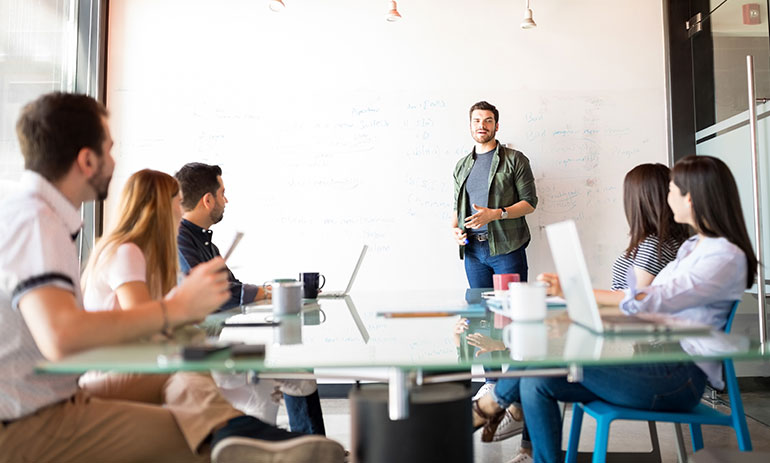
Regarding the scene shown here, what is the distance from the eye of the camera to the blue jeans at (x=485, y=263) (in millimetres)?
3686

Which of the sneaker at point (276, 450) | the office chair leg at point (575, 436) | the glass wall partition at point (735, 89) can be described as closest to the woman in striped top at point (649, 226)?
the office chair leg at point (575, 436)

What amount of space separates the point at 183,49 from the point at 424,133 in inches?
64.9

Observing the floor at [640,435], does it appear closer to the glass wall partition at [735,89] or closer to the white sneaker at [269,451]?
the glass wall partition at [735,89]

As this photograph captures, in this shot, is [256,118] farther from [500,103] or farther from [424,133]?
[500,103]

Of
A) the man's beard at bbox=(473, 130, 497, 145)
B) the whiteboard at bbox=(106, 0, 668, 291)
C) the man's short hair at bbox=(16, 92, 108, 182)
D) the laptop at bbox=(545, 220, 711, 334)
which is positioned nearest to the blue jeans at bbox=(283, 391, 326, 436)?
the laptop at bbox=(545, 220, 711, 334)

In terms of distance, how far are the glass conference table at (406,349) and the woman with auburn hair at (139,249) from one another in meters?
0.20

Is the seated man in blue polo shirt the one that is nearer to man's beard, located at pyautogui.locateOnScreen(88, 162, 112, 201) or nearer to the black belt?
man's beard, located at pyautogui.locateOnScreen(88, 162, 112, 201)

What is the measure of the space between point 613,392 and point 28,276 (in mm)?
1347

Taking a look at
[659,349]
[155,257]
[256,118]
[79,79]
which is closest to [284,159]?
[256,118]

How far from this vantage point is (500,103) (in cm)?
400

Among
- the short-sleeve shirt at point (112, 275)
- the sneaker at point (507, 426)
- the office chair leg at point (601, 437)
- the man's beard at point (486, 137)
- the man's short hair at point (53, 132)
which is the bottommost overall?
the sneaker at point (507, 426)

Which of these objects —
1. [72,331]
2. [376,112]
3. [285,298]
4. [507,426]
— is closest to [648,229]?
[507,426]

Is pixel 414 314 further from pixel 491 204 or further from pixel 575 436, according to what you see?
pixel 491 204

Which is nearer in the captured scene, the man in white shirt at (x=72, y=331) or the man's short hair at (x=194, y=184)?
the man in white shirt at (x=72, y=331)
